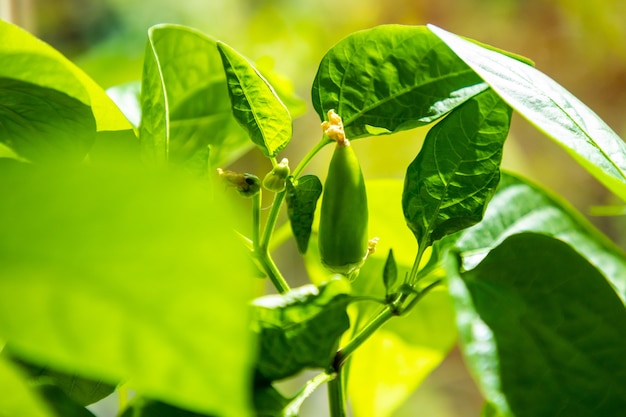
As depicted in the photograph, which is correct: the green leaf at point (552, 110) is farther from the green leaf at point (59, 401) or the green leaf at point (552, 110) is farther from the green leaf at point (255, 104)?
the green leaf at point (59, 401)

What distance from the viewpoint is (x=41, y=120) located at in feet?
0.83

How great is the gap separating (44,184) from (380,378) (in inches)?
9.9

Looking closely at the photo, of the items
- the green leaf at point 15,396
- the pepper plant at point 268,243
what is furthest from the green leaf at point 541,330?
the green leaf at point 15,396

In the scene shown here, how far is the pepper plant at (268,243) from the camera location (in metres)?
0.12

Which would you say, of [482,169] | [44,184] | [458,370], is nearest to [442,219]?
[482,169]

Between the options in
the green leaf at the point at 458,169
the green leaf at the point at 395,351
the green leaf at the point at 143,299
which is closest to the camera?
the green leaf at the point at 143,299

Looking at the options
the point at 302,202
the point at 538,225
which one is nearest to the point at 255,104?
the point at 302,202

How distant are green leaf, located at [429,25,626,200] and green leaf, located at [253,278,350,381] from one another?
0.08m

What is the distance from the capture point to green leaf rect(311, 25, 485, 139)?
0.77 ft

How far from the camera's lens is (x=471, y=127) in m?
0.23

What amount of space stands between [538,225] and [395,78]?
12cm

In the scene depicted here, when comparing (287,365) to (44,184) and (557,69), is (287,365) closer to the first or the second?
(44,184)

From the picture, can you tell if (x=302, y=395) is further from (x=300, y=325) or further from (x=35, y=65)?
(x=35, y=65)

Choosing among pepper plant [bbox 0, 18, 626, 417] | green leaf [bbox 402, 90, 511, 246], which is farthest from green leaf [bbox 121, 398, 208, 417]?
green leaf [bbox 402, 90, 511, 246]
